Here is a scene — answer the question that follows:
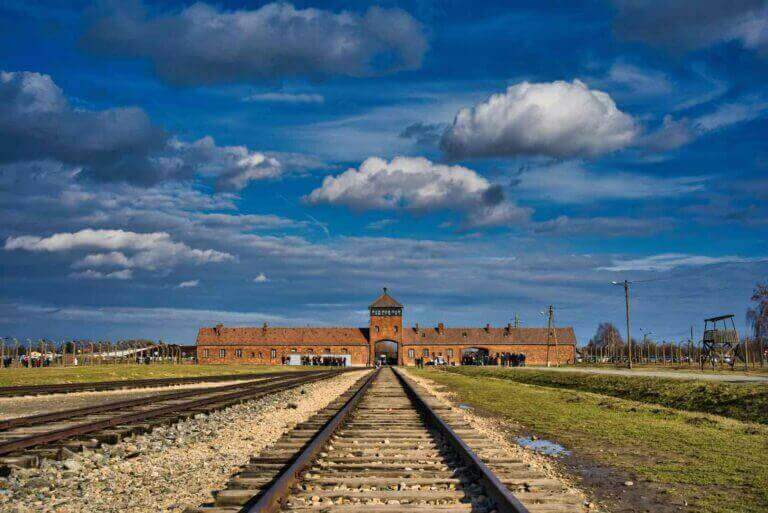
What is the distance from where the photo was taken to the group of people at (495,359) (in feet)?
309

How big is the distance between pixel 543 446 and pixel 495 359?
90.1 meters

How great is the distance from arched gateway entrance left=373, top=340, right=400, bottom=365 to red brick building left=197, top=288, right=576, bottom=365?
6.9 inches

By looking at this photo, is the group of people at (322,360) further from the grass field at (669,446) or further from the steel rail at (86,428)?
the steel rail at (86,428)

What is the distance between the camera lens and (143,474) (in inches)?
323

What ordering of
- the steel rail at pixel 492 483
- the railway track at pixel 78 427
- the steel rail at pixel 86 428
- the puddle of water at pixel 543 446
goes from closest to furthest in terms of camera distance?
1. the steel rail at pixel 492 483
2. the railway track at pixel 78 427
3. the steel rail at pixel 86 428
4. the puddle of water at pixel 543 446

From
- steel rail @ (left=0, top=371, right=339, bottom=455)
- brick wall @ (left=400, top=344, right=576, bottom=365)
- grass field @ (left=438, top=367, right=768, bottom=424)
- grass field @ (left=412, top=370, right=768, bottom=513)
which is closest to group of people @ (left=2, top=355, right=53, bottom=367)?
steel rail @ (left=0, top=371, right=339, bottom=455)

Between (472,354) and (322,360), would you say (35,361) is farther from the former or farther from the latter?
(472,354)

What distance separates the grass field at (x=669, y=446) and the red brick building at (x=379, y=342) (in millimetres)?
86517

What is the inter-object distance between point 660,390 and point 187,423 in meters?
17.3

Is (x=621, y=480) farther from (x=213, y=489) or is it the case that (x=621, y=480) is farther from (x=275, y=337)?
(x=275, y=337)

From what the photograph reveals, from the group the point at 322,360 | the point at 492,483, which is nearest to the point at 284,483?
the point at 492,483

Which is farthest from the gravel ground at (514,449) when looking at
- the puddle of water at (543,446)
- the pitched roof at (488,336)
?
the pitched roof at (488,336)

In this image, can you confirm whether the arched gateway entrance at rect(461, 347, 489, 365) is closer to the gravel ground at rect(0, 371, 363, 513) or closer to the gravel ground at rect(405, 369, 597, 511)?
the gravel ground at rect(405, 369, 597, 511)

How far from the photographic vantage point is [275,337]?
106 metres
